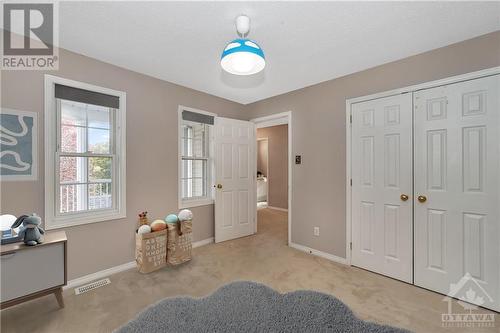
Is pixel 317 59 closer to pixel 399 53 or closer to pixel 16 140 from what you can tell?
pixel 399 53

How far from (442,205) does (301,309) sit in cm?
213

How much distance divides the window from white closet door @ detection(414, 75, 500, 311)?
9.49 feet

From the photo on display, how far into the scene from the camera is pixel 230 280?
244 centimetres

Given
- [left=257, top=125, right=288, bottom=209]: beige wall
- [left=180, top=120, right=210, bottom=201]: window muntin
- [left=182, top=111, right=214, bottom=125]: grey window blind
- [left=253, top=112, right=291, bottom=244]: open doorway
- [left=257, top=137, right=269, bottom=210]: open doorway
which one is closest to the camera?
[left=182, top=111, right=214, bottom=125]: grey window blind

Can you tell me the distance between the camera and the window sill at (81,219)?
2.24 meters

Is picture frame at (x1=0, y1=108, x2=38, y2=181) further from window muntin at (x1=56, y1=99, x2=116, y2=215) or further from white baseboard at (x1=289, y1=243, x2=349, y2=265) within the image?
white baseboard at (x1=289, y1=243, x2=349, y2=265)

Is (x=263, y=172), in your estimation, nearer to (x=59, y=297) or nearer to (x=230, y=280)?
(x=230, y=280)

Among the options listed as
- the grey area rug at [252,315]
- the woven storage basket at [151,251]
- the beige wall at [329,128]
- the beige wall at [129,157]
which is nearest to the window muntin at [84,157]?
the beige wall at [129,157]

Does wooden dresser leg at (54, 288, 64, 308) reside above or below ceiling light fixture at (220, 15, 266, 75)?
below

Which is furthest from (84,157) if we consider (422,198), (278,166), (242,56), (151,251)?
(278,166)

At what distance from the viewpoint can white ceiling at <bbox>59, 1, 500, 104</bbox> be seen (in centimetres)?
170

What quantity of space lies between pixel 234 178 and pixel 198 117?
121cm

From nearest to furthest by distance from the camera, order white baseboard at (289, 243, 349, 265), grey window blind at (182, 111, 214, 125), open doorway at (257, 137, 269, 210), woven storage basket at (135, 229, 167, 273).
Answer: woven storage basket at (135, 229, 167, 273) < white baseboard at (289, 243, 349, 265) < grey window blind at (182, 111, 214, 125) < open doorway at (257, 137, 269, 210)

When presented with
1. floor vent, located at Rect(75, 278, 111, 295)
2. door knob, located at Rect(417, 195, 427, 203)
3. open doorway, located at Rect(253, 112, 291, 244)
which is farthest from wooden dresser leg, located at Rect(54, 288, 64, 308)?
open doorway, located at Rect(253, 112, 291, 244)
